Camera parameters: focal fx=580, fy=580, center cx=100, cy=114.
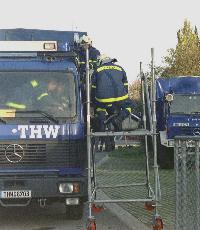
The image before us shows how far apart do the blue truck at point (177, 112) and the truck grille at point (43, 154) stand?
8222 mm

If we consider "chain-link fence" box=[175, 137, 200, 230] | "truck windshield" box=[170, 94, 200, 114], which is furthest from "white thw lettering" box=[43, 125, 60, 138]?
"truck windshield" box=[170, 94, 200, 114]

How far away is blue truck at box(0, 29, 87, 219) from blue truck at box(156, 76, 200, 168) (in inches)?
322

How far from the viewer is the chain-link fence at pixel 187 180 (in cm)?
601

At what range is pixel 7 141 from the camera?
8484 millimetres

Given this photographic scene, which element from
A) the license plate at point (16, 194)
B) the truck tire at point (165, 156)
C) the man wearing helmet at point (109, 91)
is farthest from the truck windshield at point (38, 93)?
the truck tire at point (165, 156)

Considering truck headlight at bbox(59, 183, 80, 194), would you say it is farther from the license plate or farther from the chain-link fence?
the chain-link fence

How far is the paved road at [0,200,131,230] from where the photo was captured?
8852 millimetres

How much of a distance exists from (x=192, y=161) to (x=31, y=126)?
3.02 meters

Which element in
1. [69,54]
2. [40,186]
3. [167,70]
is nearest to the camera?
[40,186]

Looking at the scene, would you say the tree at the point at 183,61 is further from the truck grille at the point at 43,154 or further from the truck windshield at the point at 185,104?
the truck grille at the point at 43,154

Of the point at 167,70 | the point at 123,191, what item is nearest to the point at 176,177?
the point at 123,191

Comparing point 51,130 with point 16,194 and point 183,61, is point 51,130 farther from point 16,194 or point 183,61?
point 183,61

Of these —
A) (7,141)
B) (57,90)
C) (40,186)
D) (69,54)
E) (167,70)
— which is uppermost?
(167,70)

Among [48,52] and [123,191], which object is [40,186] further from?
[123,191]
